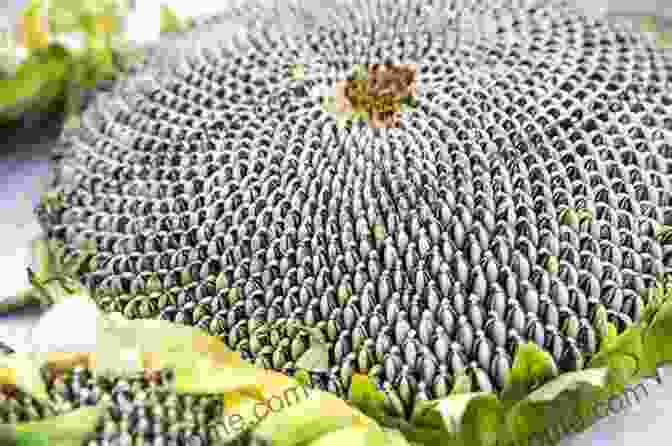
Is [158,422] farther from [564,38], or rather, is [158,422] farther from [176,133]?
[564,38]

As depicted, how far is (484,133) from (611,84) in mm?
138

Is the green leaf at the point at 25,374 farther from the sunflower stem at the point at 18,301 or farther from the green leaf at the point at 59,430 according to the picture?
the sunflower stem at the point at 18,301

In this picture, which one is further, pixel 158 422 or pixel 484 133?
pixel 484 133

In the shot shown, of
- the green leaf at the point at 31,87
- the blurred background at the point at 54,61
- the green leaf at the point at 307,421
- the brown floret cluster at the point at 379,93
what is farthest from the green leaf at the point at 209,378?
the green leaf at the point at 31,87

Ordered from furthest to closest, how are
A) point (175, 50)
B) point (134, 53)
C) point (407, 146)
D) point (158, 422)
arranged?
1. point (134, 53)
2. point (175, 50)
3. point (407, 146)
4. point (158, 422)

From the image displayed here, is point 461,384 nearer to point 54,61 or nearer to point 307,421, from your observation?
point 307,421

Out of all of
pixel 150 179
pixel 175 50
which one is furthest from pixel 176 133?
pixel 175 50

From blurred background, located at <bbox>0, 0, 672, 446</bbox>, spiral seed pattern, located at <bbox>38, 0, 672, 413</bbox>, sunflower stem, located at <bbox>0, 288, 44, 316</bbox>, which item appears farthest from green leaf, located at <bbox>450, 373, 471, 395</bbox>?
blurred background, located at <bbox>0, 0, 672, 446</bbox>

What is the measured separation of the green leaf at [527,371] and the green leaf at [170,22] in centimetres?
66

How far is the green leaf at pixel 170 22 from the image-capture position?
3.33ft

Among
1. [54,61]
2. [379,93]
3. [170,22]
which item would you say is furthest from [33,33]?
[379,93]

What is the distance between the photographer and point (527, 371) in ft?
1.72

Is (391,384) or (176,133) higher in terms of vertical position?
(176,133)

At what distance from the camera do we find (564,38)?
74 cm
